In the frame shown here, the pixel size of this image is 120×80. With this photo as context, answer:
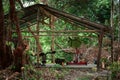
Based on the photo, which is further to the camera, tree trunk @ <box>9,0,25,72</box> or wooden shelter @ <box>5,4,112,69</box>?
wooden shelter @ <box>5,4,112,69</box>

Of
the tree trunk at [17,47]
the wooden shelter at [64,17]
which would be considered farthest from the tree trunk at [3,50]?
the wooden shelter at [64,17]

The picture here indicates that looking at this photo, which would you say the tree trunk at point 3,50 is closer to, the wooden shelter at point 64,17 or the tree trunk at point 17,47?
the tree trunk at point 17,47

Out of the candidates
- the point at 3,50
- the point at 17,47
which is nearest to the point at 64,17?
the point at 17,47

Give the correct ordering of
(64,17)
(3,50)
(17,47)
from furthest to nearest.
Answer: (64,17) < (3,50) < (17,47)

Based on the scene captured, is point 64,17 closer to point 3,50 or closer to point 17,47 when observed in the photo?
point 17,47

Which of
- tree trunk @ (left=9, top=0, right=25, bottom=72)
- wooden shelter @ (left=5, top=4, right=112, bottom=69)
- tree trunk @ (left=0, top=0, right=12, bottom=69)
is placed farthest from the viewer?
wooden shelter @ (left=5, top=4, right=112, bottom=69)

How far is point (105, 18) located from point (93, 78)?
799 cm

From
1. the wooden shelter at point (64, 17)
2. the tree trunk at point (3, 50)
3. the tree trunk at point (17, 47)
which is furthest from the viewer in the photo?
the wooden shelter at point (64, 17)

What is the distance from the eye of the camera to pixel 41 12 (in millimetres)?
10383

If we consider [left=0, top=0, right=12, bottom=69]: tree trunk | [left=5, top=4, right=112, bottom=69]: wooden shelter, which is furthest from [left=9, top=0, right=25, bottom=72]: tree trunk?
[left=5, top=4, right=112, bottom=69]: wooden shelter

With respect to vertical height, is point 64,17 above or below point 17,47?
above

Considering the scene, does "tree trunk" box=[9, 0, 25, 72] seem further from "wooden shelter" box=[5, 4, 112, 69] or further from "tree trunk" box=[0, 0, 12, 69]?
"wooden shelter" box=[5, 4, 112, 69]

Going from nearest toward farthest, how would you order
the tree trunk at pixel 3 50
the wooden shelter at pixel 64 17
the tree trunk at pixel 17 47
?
the tree trunk at pixel 17 47 < the tree trunk at pixel 3 50 < the wooden shelter at pixel 64 17

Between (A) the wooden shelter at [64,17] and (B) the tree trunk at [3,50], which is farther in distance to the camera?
(A) the wooden shelter at [64,17]
